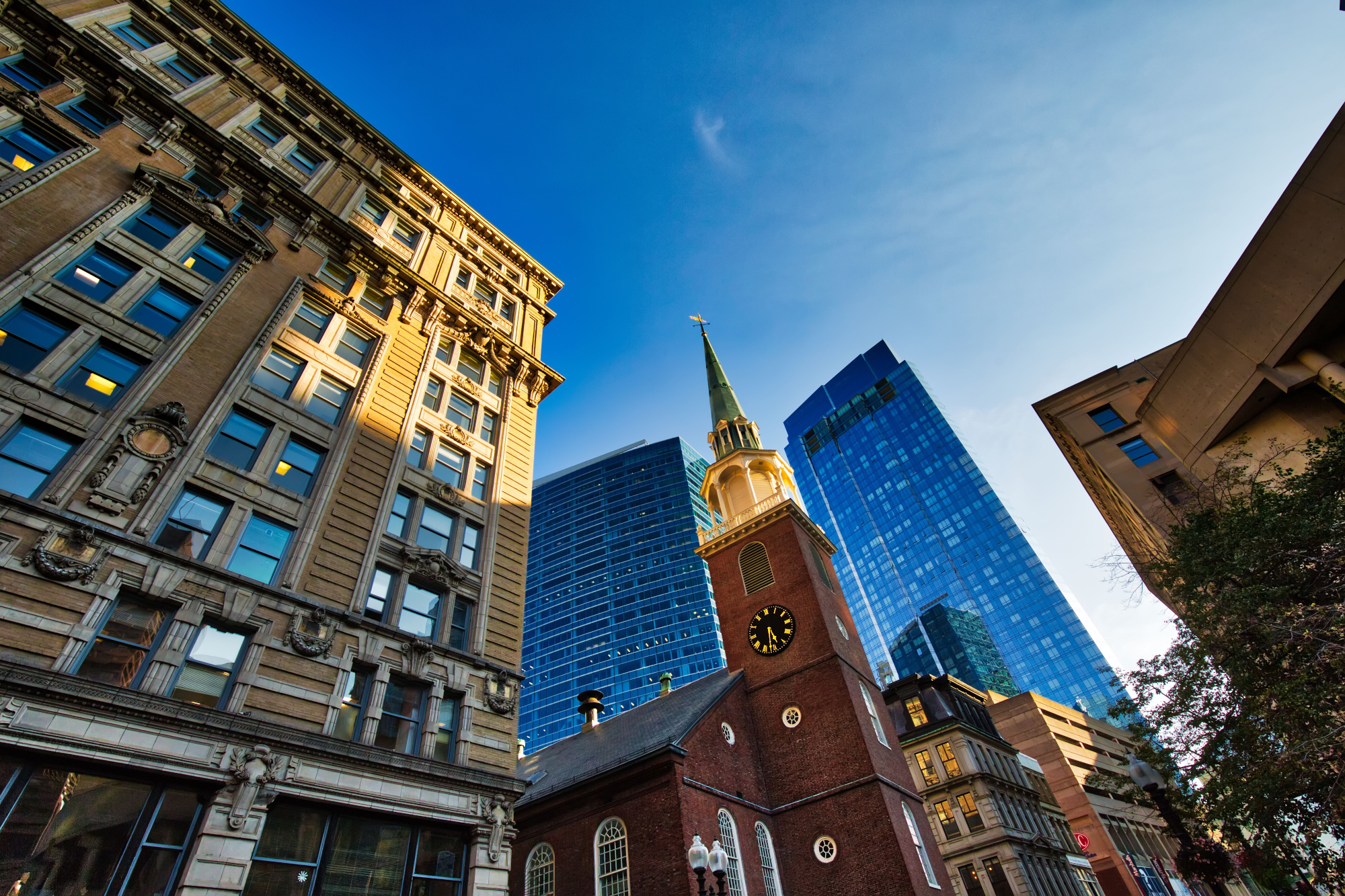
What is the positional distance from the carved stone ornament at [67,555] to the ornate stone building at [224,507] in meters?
0.05

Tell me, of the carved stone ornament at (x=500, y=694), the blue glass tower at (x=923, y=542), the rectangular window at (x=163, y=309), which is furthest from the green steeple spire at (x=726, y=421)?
the blue glass tower at (x=923, y=542)

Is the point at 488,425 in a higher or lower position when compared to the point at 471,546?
higher

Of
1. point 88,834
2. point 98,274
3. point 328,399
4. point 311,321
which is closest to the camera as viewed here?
point 88,834

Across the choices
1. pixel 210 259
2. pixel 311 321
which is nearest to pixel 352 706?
pixel 311 321

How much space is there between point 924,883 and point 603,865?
11.3m

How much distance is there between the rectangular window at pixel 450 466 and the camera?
792 inches

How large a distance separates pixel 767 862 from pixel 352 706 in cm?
1702

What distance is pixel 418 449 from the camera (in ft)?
65.8

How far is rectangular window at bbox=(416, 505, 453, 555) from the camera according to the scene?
18.2m

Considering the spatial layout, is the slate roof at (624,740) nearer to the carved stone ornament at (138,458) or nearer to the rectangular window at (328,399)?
the rectangular window at (328,399)

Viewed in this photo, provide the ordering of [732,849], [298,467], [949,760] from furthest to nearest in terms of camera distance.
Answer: [949,760] < [732,849] < [298,467]

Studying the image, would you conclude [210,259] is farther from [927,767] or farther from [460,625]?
[927,767]

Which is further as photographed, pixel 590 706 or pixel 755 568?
pixel 590 706

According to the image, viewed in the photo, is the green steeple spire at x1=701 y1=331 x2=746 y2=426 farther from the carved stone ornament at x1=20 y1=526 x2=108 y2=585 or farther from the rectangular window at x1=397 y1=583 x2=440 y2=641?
the carved stone ornament at x1=20 y1=526 x2=108 y2=585
